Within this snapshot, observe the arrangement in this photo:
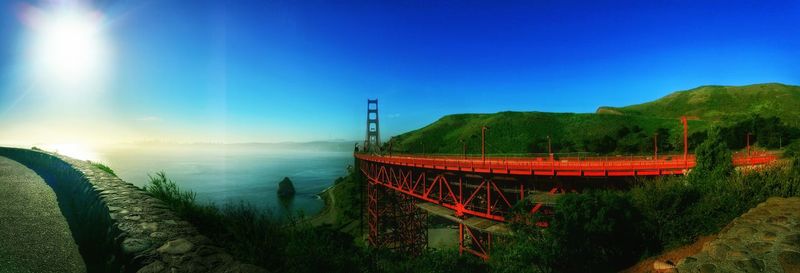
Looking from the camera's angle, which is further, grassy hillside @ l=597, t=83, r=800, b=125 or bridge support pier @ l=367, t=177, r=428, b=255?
grassy hillside @ l=597, t=83, r=800, b=125

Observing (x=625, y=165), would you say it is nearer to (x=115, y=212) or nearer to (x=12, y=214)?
(x=115, y=212)

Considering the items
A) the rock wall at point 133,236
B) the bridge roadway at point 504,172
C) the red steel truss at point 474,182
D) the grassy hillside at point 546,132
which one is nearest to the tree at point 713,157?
the bridge roadway at point 504,172

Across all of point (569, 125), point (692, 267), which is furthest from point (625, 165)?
point (569, 125)

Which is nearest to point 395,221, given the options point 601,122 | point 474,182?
point 474,182

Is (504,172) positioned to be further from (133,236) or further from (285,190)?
(285,190)

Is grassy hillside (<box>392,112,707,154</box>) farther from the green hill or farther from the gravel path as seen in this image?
the gravel path

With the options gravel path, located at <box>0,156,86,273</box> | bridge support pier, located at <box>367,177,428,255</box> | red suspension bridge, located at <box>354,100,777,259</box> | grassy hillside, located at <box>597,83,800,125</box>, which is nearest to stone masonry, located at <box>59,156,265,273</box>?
gravel path, located at <box>0,156,86,273</box>
